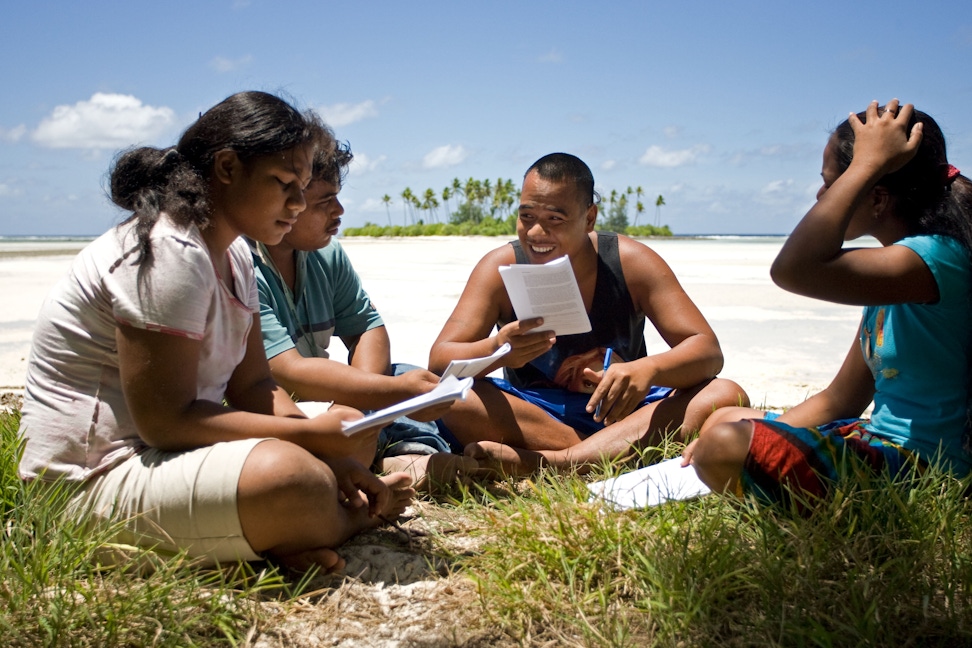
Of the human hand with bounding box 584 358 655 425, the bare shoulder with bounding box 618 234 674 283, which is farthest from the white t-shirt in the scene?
the bare shoulder with bounding box 618 234 674 283

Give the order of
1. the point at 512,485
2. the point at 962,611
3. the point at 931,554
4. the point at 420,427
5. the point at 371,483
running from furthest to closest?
the point at 420,427 → the point at 512,485 → the point at 371,483 → the point at 931,554 → the point at 962,611

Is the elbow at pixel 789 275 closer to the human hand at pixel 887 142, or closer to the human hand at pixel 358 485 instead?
the human hand at pixel 887 142

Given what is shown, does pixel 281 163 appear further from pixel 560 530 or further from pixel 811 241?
pixel 811 241

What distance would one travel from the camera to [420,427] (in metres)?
3.61

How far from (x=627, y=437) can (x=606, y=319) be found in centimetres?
60

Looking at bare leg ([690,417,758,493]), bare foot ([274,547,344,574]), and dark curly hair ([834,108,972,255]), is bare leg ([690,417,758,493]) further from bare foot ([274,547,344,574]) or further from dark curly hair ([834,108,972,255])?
bare foot ([274,547,344,574])

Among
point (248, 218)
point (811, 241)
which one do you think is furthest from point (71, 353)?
point (811, 241)

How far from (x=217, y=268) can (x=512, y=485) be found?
1491mm

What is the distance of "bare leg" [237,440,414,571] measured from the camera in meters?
2.21

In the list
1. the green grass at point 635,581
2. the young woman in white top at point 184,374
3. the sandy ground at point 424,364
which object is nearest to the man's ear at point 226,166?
the young woman in white top at point 184,374

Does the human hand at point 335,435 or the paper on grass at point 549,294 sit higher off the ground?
the paper on grass at point 549,294

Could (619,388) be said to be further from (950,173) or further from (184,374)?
(184,374)

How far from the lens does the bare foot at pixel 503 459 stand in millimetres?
3326

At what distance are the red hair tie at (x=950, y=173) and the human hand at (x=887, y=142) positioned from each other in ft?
0.50
